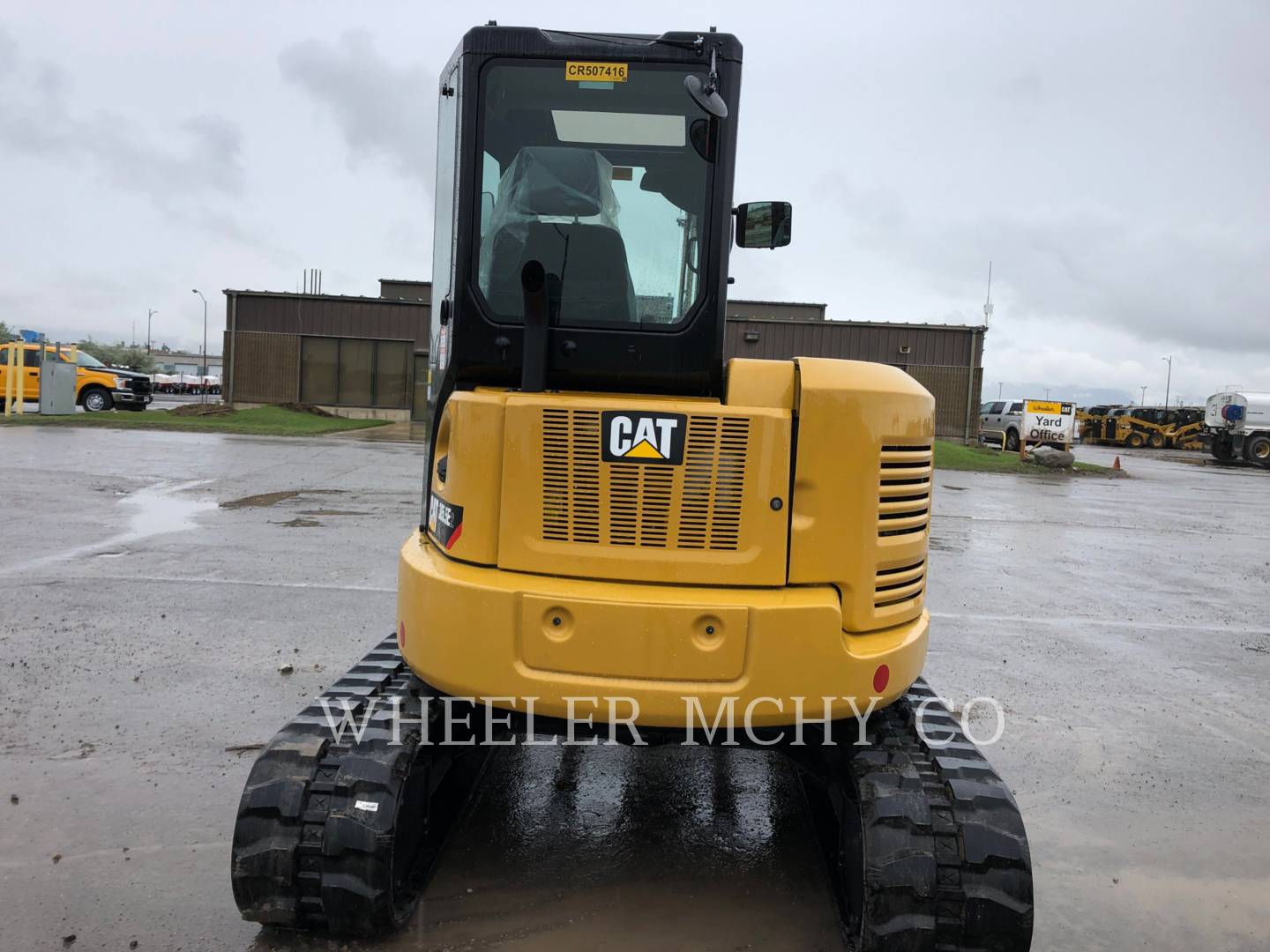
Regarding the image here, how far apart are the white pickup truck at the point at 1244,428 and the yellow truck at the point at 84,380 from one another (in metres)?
42.2

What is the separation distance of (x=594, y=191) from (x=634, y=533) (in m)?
1.28

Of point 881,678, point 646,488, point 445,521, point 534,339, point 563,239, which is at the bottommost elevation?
point 881,678

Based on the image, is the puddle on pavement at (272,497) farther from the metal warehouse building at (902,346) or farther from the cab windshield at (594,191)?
the metal warehouse building at (902,346)

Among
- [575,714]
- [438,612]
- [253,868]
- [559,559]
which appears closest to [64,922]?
[253,868]

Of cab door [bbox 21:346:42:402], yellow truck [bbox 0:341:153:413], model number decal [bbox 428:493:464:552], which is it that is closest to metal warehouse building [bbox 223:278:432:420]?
yellow truck [bbox 0:341:153:413]

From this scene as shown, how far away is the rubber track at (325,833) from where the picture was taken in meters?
3.27

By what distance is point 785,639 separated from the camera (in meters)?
3.31

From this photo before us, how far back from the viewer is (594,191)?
3.63m

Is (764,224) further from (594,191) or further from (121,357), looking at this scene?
(121,357)

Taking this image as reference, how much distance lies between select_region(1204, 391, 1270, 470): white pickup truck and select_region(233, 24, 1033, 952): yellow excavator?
44.6m

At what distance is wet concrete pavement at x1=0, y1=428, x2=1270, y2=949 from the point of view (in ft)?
11.9

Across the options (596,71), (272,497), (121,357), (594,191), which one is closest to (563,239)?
(594,191)

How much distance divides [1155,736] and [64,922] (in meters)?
5.69

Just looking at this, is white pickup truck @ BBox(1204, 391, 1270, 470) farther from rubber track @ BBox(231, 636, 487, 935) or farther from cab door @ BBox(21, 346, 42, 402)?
rubber track @ BBox(231, 636, 487, 935)
